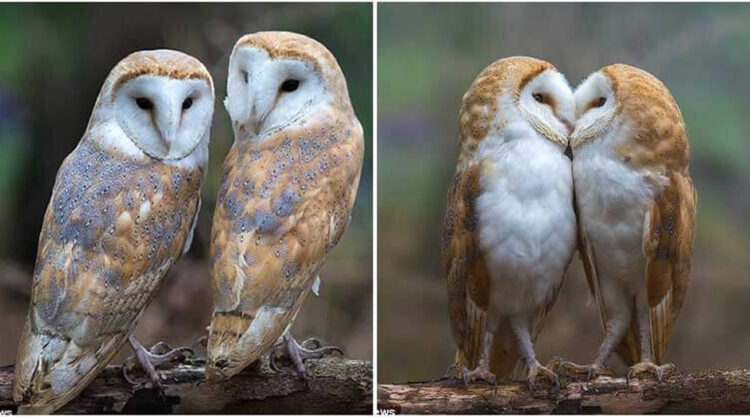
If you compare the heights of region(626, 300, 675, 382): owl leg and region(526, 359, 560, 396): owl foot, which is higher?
region(626, 300, 675, 382): owl leg

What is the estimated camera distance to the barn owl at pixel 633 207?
236 centimetres

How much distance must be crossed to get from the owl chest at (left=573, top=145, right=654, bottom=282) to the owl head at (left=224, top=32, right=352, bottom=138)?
0.56m

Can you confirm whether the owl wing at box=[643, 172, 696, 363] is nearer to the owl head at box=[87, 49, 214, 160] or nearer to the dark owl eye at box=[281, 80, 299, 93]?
the dark owl eye at box=[281, 80, 299, 93]

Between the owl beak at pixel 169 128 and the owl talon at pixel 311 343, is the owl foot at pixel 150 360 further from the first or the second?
the owl beak at pixel 169 128

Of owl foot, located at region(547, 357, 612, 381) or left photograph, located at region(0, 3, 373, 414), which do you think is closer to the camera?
left photograph, located at region(0, 3, 373, 414)

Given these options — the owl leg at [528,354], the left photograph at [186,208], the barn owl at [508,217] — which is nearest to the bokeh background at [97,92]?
the left photograph at [186,208]

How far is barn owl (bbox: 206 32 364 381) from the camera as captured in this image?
2.31 meters

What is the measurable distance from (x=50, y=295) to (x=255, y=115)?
566mm

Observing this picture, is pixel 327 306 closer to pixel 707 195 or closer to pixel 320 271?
pixel 320 271

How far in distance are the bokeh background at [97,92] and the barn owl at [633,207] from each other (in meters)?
0.50

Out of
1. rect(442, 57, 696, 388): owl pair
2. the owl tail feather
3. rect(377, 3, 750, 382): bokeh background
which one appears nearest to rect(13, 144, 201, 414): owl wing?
the owl tail feather

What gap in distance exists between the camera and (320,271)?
2.46 m

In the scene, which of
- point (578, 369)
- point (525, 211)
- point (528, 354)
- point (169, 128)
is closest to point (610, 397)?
point (578, 369)

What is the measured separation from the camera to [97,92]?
2.47m
